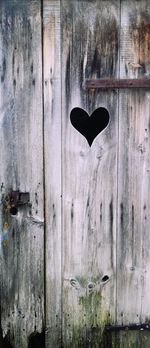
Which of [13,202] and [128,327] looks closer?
[13,202]

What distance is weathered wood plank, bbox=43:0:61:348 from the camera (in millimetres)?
2215

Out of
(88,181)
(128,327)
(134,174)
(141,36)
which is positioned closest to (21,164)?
(88,181)

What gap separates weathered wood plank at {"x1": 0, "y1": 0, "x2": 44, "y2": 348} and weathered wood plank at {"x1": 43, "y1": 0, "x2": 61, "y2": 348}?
28 millimetres

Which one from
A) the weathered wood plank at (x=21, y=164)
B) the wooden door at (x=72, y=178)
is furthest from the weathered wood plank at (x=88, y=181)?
the weathered wood plank at (x=21, y=164)

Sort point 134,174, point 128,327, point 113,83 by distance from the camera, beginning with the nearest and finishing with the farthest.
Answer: point 113,83, point 134,174, point 128,327

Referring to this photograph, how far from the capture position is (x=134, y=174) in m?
2.37

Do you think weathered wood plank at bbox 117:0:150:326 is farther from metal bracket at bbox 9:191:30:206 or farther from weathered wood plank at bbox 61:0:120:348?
metal bracket at bbox 9:191:30:206

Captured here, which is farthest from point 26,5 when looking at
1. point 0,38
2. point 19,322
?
point 19,322

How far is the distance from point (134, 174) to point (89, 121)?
289 millimetres

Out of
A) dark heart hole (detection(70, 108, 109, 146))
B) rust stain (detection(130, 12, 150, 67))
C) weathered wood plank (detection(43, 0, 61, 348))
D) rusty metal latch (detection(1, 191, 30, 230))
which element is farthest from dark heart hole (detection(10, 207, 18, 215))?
rust stain (detection(130, 12, 150, 67))

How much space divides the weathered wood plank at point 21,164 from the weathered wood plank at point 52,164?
0.03m

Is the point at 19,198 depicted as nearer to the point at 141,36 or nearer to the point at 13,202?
the point at 13,202

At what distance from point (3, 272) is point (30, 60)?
862 millimetres

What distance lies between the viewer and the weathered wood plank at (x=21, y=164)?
220cm
